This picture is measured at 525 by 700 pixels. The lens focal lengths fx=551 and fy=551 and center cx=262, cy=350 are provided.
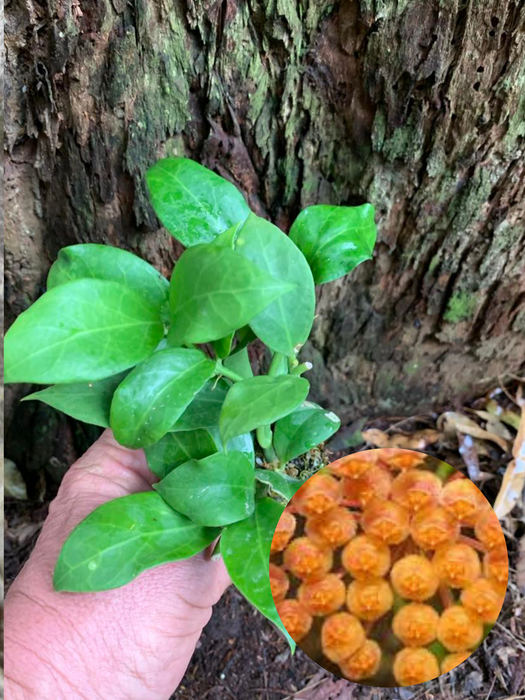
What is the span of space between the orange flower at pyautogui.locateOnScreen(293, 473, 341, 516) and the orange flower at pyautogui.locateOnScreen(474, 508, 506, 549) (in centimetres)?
18

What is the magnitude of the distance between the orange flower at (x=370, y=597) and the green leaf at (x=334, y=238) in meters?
0.39

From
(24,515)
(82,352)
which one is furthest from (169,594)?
(24,515)

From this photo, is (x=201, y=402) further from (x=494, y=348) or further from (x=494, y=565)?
(x=494, y=348)

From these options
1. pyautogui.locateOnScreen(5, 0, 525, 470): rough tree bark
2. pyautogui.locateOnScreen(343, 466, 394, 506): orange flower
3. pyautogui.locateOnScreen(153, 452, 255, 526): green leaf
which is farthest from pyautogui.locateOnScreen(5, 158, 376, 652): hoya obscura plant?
pyautogui.locateOnScreen(5, 0, 525, 470): rough tree bark

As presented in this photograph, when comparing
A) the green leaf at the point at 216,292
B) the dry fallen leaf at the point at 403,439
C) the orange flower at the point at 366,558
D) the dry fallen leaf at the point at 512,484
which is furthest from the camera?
the dry fallen leaf at the point at 403,439

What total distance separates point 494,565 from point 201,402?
1.39 feet

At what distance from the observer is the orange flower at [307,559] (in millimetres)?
649

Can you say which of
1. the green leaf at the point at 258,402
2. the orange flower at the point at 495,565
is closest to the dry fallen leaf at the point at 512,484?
the orange flower at the point at 495,565

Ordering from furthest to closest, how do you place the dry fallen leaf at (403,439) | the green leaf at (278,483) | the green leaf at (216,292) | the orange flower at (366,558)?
the dry fallen leaf at (403,439), the green leaf at (278,483), the orange flower at (366,558), the green leaf at (216,292)

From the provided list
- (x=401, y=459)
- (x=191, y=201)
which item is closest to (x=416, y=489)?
(x=401, y=459)

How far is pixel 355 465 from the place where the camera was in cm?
68

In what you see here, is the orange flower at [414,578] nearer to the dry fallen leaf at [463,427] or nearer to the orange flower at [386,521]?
the orange flower at [386,521]

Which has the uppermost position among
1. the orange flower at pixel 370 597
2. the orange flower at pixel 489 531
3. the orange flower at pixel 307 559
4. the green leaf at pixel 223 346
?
the green leaf at pixel 223 346

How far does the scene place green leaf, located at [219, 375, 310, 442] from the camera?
0.61 metres
